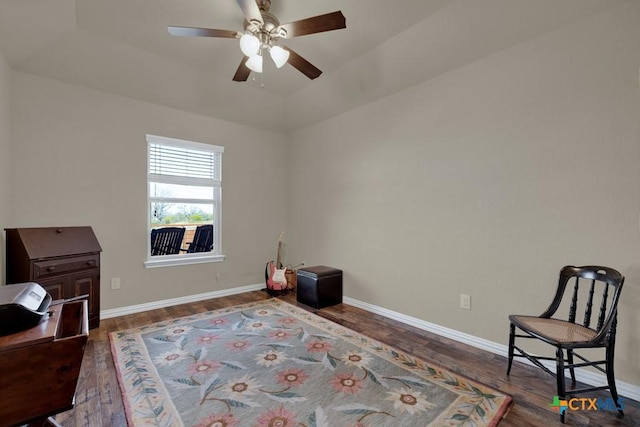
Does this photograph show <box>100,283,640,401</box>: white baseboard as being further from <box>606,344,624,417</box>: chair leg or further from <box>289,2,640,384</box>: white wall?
<box>606,344,624,417</box>: chair leg

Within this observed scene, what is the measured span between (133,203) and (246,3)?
2.72 m

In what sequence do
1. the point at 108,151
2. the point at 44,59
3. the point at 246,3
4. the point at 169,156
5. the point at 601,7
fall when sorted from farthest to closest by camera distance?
the point at 169,156 → the point at 108,151 → the point at 44,59 → the point at 601,7 → the point at 246,3

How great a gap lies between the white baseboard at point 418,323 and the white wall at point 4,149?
4.14 feet

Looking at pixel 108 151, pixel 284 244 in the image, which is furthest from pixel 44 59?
pixel 284 244

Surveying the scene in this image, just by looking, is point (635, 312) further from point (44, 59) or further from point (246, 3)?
point (44, 59)

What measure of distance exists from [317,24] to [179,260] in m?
3.29

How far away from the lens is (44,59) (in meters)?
2.76

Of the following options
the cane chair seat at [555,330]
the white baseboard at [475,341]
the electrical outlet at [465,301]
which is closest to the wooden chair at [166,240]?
the white baseboard at [475,341]

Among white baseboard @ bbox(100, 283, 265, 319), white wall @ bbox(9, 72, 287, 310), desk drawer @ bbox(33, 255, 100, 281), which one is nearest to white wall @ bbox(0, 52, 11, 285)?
white wall @ bbox(9, 72, 287, 310)

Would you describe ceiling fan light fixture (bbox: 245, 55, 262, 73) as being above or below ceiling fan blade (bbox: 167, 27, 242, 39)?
below

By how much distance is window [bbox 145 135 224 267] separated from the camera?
3.71m

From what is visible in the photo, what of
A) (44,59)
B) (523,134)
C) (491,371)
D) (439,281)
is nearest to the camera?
(491,371)

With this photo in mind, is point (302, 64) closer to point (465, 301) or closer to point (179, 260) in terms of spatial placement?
point (465, 301)

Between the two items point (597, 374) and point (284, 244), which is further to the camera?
point (284, 244)
